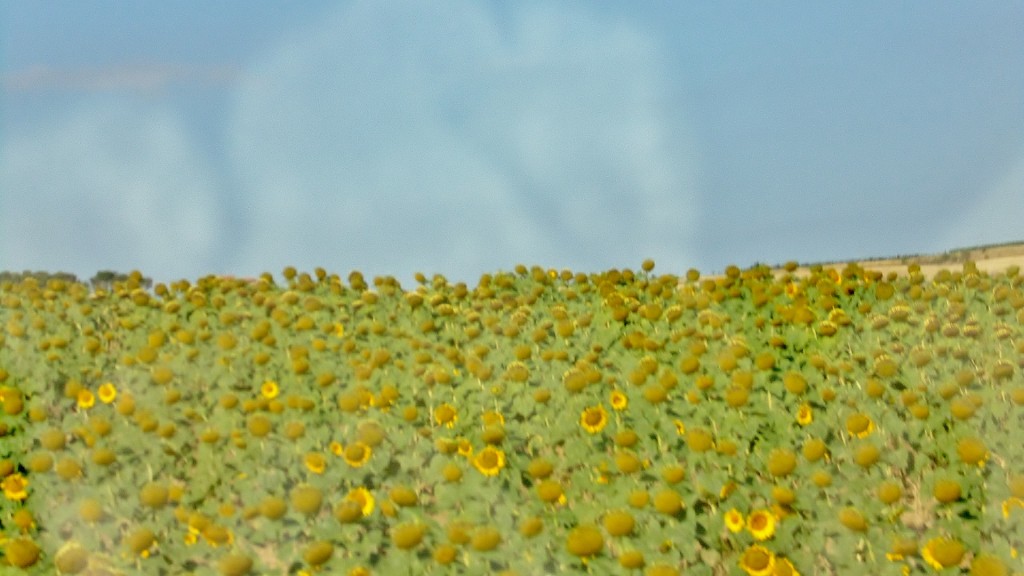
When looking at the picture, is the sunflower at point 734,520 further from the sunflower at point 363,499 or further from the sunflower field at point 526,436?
the sunflower at point 363,499

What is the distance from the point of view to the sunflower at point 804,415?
5.36 meters

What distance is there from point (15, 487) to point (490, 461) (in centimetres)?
296

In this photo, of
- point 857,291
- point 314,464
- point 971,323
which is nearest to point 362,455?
point 314,464

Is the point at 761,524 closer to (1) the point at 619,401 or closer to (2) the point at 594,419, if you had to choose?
(2) the point at 594,419

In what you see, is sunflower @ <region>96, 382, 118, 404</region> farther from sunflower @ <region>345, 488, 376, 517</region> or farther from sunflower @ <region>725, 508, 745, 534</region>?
sunflower @ <region>725, 508, 745, 534</region>

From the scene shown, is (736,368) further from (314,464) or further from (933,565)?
(314,464)

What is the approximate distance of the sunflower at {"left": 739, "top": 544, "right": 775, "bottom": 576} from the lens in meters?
4.16

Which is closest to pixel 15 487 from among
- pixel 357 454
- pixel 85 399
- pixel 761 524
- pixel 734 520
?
pixel 85 399

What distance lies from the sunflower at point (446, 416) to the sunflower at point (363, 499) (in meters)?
1.11

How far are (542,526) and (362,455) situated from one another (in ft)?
3.79

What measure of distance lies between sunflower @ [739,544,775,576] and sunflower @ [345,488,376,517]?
1.61 meters

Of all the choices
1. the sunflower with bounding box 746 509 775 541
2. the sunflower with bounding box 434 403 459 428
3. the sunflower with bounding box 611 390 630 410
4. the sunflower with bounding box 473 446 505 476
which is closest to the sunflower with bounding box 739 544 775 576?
the sunflower with bounding box 746 509 775 541

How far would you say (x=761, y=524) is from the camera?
173 inches

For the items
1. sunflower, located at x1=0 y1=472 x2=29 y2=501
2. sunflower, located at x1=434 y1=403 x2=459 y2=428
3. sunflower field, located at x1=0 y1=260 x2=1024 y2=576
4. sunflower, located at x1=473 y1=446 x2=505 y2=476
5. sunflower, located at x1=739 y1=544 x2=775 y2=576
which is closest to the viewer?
sunflower, located at x1=739 y1=544 x2=775 y2=576
